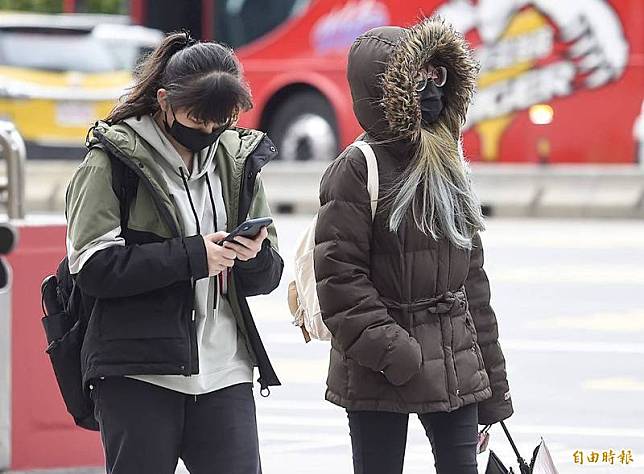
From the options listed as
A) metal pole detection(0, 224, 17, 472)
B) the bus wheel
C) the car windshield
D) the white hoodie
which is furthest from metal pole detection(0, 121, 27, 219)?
the bus wheel

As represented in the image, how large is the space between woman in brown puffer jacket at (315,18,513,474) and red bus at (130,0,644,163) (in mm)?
14299

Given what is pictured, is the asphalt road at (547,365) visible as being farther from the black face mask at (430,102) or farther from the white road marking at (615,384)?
the black face mask at (430,102)

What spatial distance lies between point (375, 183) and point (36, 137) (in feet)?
53.6

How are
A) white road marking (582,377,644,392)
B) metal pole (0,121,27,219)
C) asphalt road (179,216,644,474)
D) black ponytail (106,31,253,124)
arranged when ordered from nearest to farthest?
1. black ponytail (106,31,253,124)
2. metal pole (0,121,27,219)
3. asphalt road (179,216,644,474)
4. white road marking (582,377,644,392)

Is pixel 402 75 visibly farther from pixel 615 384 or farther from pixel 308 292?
pixel 615 384

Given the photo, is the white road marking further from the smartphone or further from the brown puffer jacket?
the smartphone

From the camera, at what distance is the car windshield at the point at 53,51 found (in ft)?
64.6

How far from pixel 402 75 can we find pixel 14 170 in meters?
2.74

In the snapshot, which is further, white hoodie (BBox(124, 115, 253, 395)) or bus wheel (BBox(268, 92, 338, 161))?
bus wheel (BBox(268, 92, 338, 161))

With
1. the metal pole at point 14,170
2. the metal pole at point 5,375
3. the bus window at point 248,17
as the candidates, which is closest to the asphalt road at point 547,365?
the metal pole at point 5,375

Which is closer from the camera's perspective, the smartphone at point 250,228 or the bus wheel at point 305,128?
the smartphone at point 250,228

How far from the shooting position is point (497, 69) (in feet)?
63.3

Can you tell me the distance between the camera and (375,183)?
4340 mm

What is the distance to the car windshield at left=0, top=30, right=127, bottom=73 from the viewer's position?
64.6 feet
